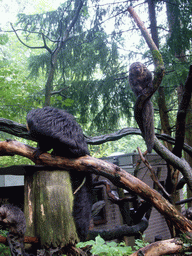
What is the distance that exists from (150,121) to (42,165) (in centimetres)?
120

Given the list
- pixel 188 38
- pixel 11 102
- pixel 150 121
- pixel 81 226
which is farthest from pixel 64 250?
pixel 188 38

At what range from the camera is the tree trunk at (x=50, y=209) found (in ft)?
6.81

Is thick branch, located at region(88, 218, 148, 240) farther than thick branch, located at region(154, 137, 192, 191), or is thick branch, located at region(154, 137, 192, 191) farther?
thick branch, located at region(88, 218, 148, 240)

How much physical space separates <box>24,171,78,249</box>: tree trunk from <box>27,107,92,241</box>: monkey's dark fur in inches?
3.3

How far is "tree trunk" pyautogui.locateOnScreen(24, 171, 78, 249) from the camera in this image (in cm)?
208

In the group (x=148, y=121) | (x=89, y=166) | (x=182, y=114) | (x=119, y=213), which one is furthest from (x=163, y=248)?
(x=119, y=213)

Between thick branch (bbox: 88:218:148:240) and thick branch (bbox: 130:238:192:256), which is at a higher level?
thick branch (bbox: 130:238:192:256)

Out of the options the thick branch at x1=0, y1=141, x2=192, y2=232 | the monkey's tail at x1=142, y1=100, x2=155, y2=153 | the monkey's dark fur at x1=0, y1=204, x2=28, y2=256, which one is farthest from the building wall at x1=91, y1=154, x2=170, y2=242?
the monkey's dark fur at x1=0, y1=204, x2=28, y2=256

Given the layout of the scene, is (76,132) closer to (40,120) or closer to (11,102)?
(40,120)

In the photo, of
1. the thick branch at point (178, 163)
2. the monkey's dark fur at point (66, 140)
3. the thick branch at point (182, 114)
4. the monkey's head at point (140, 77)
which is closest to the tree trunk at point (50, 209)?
the monkey's dark fur at point (66, 140)

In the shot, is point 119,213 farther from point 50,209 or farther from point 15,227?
point 15,227

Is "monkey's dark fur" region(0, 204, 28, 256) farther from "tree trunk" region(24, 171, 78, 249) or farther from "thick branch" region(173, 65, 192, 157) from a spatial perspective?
"thick branch" region(173, 65, 192, 157)

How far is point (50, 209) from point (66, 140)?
2.08 ft

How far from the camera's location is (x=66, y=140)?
6.94 ft
